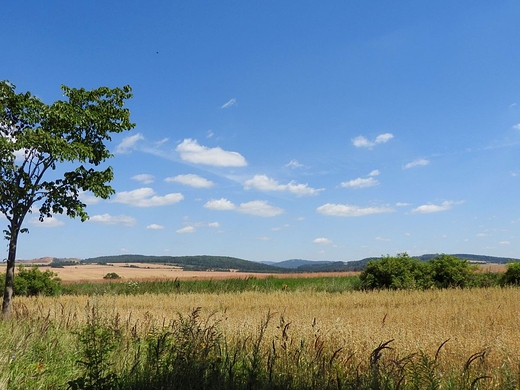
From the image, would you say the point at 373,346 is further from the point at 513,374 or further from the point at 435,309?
the point at 435,309

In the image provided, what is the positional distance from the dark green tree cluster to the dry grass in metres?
5.13

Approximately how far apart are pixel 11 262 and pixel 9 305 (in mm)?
1285

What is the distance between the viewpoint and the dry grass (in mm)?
7156

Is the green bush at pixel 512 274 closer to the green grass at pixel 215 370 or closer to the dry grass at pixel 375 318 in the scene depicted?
Answer: the dry grass at pixel 375 318

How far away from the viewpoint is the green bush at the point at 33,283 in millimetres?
25484

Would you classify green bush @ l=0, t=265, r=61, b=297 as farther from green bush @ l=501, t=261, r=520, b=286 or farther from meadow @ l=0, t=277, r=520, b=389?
green bush @ l=501, t=261, r=520, b=286

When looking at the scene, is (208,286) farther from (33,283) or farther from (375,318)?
(375,318)

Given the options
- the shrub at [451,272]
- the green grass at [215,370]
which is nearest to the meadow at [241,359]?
the green grass at [215,370]

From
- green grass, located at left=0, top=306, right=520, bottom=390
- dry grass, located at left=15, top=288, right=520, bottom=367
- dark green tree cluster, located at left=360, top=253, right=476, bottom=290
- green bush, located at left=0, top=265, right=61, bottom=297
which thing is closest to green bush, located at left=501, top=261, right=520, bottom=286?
dark green tree cluster, located at left=360, top=253, right=476, bottom=290

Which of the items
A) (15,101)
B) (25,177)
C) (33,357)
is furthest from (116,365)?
(15,101)

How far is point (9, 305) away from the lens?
12305 mm

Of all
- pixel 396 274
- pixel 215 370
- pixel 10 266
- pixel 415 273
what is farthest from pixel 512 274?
pixel 215 370

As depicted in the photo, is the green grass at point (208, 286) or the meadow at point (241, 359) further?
the green grass at point (208, 286)

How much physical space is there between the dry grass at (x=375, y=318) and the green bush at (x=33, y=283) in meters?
8.79
